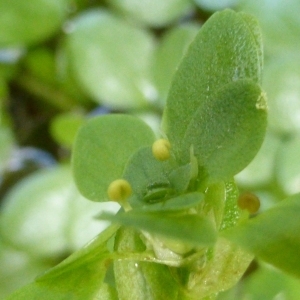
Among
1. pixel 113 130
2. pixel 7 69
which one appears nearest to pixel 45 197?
pixel 7 69

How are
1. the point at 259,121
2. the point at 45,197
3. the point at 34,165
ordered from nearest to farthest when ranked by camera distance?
the point at 259,121, the point at 45,197, the point at 34,165

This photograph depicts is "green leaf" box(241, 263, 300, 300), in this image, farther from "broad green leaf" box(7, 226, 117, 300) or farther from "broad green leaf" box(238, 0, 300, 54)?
"broad green leaf" box(238, 0, 300, 54)

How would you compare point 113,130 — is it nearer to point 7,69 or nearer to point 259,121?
point 259,121

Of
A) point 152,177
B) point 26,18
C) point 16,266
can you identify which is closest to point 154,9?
point 26,18

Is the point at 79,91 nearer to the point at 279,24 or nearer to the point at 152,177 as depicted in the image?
the point at 279,24

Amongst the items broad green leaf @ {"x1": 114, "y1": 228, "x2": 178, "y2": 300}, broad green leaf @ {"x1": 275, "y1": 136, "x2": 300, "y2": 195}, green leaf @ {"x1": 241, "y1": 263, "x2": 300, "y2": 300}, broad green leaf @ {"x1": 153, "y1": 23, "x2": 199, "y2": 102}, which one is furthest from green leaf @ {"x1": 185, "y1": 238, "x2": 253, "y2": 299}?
broad green leaf @ {"x1": 153, "y1": 23, "x2": 199, "y2": 102}

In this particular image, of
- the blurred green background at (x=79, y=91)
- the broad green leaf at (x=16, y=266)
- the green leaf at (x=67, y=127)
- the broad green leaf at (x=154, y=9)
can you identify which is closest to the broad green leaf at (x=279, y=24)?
the blurred green background at (x=79, y=91)

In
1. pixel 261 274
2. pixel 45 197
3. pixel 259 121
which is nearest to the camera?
pixel 259 121

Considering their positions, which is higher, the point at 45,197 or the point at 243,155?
the point at 243,155

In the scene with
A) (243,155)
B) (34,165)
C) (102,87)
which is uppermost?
(243,155)
